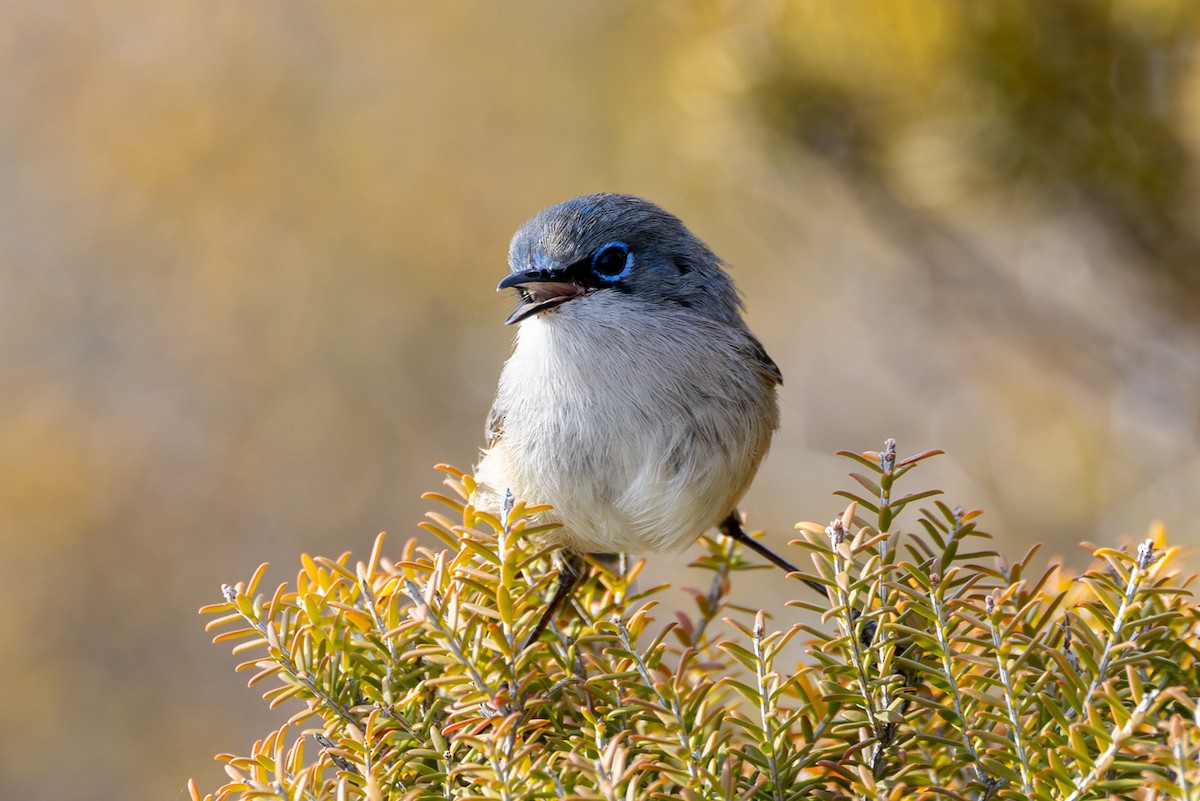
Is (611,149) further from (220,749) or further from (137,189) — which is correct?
(220,749)

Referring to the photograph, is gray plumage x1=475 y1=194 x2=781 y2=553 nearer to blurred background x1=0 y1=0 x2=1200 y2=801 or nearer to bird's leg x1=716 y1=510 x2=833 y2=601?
bird's leg x1=716 y1=510 x2=833 y2=601

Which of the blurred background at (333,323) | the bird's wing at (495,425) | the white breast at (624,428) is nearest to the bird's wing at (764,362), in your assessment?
the white breast at (624,428)

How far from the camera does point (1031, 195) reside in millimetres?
3508

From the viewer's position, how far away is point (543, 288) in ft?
8.18

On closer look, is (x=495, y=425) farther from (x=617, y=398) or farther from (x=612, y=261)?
(x=612, y=261)

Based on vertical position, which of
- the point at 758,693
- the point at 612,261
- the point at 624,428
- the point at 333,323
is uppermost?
the point at 333,323

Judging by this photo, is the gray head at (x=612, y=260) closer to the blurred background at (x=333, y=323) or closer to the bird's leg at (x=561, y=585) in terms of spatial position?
the bird's leg at (x=561, y=585)

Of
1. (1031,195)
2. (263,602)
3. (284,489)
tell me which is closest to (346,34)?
(284,489)

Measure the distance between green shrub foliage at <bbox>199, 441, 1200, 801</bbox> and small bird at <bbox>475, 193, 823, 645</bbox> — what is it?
63cm

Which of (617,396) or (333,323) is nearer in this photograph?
(617,396)

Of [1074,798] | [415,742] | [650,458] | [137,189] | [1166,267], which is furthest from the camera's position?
[137,189]

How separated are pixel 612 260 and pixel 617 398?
1.36 ft

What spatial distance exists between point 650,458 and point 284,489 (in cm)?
523

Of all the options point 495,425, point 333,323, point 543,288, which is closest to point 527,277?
point 543,288
